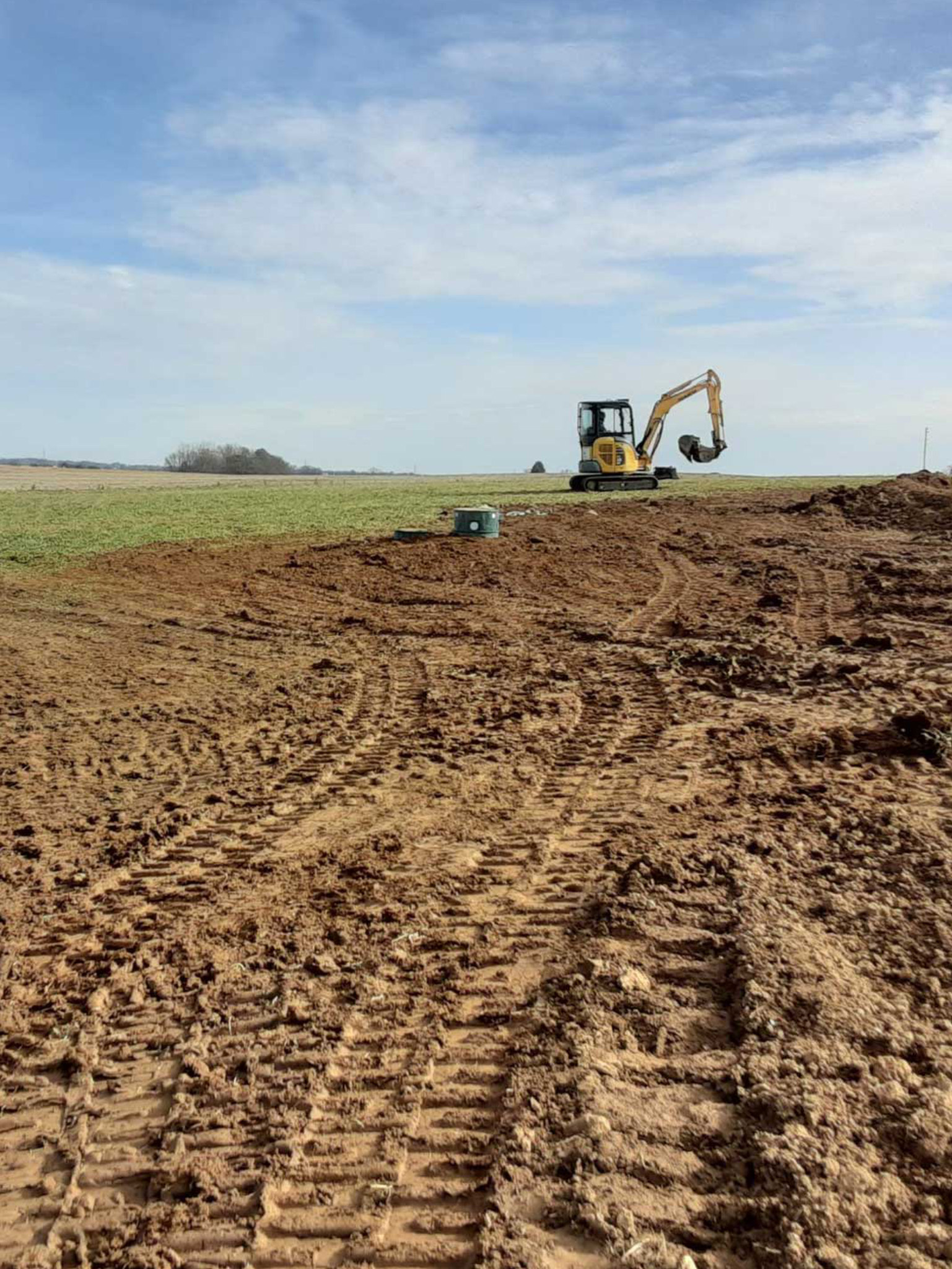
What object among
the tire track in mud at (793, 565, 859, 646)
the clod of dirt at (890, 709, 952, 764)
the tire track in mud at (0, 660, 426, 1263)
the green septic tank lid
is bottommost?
the tire track in mud at (0, 660, 426, 1263)

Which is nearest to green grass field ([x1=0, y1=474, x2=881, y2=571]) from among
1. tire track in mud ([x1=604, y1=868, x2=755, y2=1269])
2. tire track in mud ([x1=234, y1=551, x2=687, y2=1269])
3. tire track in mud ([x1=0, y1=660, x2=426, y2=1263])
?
tire track in mud ([x1=0, y1=660, x2=426, y2=1263])

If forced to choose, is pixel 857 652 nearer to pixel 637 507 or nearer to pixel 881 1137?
pixel 881 1137

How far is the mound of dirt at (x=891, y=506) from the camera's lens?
20.2m

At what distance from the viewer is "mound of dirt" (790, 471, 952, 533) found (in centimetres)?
2025

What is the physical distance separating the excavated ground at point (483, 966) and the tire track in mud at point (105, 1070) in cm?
1

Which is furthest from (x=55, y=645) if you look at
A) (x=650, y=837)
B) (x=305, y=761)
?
(x=650, y=837)

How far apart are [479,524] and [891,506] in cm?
943

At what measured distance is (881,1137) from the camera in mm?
2861

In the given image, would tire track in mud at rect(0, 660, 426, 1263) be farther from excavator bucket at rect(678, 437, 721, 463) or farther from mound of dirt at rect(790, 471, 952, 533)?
excavator bucket at rect(678, 437, 721, 463)

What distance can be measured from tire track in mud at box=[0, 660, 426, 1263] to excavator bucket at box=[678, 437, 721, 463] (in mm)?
29772

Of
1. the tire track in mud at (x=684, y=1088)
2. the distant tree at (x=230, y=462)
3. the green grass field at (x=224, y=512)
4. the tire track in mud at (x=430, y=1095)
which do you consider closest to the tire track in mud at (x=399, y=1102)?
the tire track in mud at (x=430, y=1095)

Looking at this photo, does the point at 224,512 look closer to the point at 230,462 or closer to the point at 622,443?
the point at 622,443

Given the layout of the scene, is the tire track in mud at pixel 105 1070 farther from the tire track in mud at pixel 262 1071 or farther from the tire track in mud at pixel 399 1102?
the tire track in mud at pixel 399 1102

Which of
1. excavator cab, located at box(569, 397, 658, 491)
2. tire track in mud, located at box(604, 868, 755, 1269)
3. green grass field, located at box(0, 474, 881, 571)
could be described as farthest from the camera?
excavator cab, located at box(569, 397, 658, 491)
